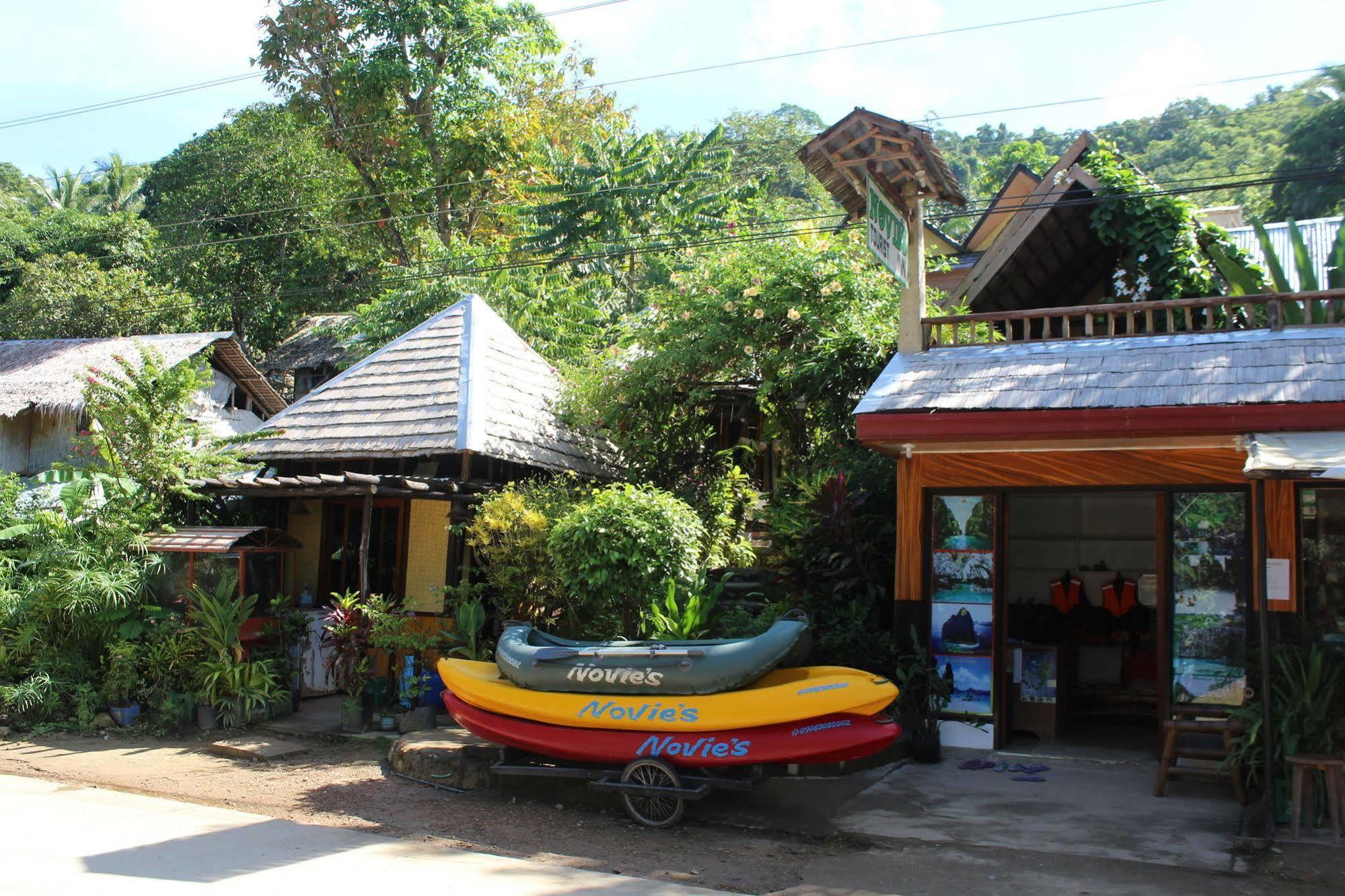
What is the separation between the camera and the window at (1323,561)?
28.7 ft

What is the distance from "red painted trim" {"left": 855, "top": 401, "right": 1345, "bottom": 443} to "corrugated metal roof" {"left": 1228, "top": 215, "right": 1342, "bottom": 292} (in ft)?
23.2

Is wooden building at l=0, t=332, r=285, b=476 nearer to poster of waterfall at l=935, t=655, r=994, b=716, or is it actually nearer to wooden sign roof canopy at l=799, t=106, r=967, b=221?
wooden sign roof canopy at l=799, t=106, r=967, b=221

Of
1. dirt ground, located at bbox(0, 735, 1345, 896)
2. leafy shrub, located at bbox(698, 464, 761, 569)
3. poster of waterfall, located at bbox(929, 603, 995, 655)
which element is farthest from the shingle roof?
leafy shrub, located at bbox(698, 464, 761, 569)

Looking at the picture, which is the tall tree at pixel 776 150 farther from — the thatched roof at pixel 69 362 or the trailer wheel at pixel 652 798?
the trailer wheel at pixel 652 798

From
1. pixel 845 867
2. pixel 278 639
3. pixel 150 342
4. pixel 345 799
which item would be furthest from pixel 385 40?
pixel 845 867

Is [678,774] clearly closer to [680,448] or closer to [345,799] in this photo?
[345,799]

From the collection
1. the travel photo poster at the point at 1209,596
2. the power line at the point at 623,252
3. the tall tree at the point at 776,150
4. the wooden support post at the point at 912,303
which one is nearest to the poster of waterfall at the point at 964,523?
the travel photo poster at the point at 1209,596

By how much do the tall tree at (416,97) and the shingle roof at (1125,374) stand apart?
20664 millimetres

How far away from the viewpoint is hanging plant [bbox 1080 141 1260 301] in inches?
514

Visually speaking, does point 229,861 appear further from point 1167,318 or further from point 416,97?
point 416,97

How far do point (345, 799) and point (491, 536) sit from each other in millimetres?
3491

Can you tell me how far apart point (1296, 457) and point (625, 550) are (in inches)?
216

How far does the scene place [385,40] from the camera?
1178 inches

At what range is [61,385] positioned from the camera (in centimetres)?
2170
